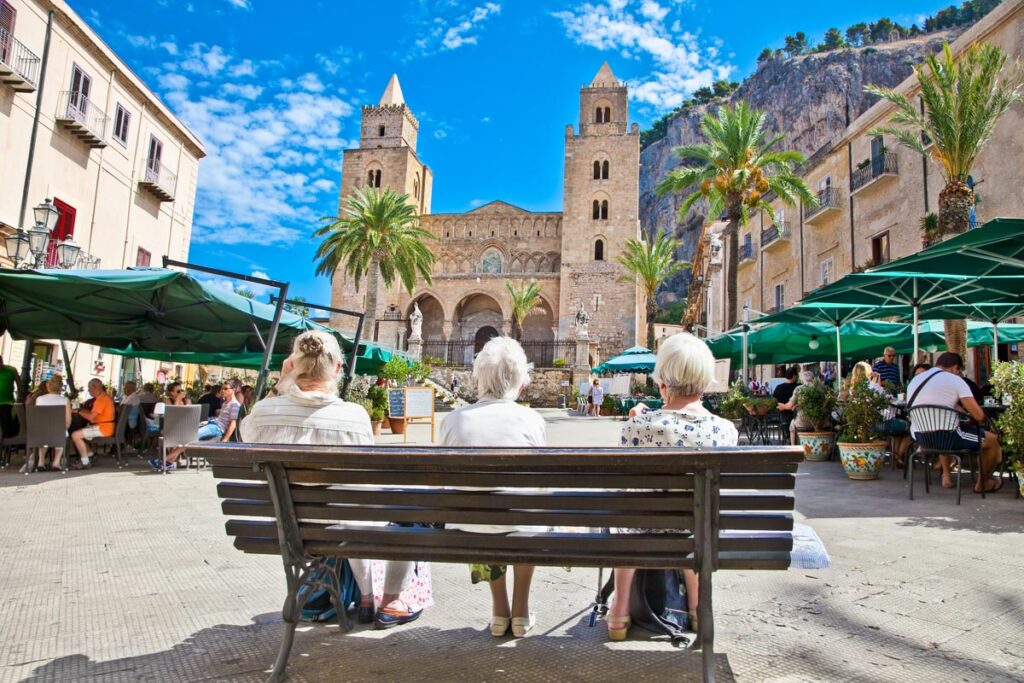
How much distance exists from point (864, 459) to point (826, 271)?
1706cm

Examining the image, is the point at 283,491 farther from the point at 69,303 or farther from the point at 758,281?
the point at 758,281

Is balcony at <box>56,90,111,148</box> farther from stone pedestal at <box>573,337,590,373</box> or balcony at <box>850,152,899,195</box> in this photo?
balcony at <box>850,152,899,195</box>

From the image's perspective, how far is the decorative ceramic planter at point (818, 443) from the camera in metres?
9.01

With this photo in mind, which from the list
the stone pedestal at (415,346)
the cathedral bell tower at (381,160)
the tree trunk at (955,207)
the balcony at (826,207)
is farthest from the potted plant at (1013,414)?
the cathedral bell tower at (381,160)

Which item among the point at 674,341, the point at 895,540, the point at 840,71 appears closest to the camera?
the point at 674,341

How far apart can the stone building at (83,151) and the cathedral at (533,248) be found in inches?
906

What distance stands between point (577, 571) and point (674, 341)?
65.5 inches

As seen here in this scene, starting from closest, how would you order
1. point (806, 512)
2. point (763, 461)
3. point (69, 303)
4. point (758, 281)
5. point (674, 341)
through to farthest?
point (763, 461), point (674, 341), point (806, 512), point (69, 303), point (758, 281)

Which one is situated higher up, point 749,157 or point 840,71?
point 840,71

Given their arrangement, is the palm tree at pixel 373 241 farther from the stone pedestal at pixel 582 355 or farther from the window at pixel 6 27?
the window at pixel 6 27

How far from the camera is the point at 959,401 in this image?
561 centimetres

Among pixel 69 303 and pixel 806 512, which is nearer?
pixel 806 512

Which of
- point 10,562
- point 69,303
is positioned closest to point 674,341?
point 10,562

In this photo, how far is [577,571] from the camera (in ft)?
11.9
